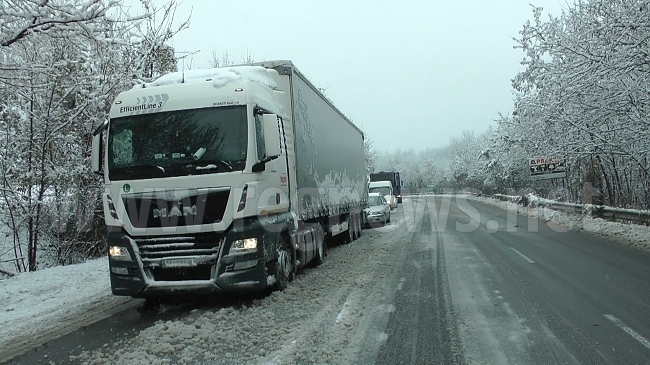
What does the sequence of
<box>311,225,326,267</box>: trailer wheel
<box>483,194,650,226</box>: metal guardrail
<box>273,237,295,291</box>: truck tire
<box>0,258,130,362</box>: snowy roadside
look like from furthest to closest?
<box>483,194,650,226</box>: metal guardrail
<box>311,225,326,267</box>: trailer wheel
<box>273,237,295,291</box>: truck tire
<box>0,258,130,362</box>: snowy roadside

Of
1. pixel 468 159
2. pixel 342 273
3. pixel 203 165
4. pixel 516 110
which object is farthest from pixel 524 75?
pixel 468 159

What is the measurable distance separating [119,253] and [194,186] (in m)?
1.50

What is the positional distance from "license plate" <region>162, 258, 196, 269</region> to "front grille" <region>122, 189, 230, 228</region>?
1.59 ft

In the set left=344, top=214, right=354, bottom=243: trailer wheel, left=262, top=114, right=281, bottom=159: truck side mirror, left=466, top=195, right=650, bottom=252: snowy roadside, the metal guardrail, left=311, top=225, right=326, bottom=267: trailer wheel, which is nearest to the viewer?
left=262, top=114, right=281, bottom=159: truck side mirror

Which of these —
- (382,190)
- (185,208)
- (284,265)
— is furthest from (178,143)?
(382,190)

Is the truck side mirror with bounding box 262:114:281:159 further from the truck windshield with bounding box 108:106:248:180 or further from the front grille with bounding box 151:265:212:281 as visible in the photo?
the front grille with bounding box 151:265:212:281

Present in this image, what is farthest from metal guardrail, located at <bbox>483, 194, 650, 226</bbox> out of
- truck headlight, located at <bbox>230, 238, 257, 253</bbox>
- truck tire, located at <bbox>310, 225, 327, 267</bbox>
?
truck headlight, located at <bbox>230, 238, 257, 253</bbox>

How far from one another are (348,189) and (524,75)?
10.7 metres

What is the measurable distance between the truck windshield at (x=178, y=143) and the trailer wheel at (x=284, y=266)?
1.78m

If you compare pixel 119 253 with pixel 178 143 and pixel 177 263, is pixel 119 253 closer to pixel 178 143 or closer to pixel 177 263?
pixel 177 263

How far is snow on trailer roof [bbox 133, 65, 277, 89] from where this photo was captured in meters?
7.59

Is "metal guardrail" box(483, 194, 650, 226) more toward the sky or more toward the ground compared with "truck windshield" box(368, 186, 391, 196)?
more toward the ground

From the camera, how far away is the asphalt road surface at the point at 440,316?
501 cm

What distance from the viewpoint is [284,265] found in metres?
8.11
